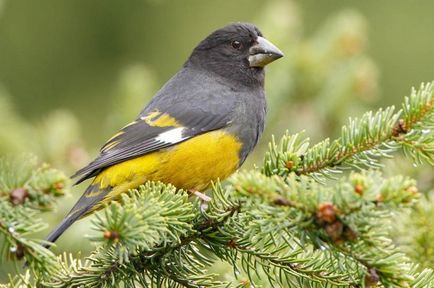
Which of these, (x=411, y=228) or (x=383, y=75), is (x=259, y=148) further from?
(x=383, y=75)

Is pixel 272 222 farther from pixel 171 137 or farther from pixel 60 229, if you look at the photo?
pixel 171 137

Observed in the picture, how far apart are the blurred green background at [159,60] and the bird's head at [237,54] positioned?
0.40 meters

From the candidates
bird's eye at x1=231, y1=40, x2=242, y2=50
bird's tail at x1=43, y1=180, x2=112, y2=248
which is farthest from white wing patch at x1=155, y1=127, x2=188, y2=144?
bird's eye at x1=231, y1=40, x2=242, y2=50

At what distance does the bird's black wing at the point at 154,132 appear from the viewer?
184 inches

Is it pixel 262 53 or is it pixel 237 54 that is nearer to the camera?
pixel 262 53

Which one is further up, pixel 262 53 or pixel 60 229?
pixel 262 53

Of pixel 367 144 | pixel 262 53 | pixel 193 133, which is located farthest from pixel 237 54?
pixel 367 144

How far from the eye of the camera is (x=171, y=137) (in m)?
4.90

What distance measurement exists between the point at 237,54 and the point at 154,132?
1.21 meters

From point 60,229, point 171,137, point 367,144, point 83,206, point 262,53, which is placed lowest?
point 60,229

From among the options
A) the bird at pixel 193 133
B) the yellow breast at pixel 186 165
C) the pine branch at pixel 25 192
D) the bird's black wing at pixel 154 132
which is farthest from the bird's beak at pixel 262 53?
the pine branch at pixel 25 192

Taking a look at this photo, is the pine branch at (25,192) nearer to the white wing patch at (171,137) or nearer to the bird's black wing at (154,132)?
the bird's black wing at (154,132)

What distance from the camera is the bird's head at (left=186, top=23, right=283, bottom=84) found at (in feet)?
18.5

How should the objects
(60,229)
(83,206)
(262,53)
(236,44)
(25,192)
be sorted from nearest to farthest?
(25,192) → (60,229) → (83,206) → (262,53) → (236,44)
